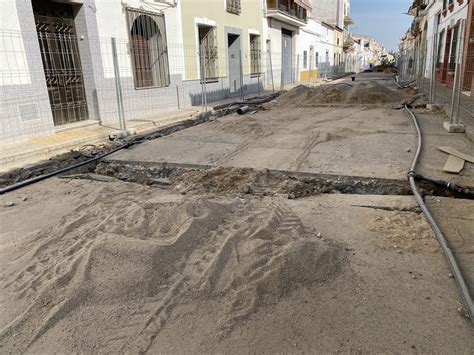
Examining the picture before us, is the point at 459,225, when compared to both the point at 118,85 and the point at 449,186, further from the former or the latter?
the point at 118,85

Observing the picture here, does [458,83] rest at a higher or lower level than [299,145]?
higher

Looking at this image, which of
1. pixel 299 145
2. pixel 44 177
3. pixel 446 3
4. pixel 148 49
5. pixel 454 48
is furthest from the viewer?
pixel 446 3

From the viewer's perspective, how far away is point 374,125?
852cm

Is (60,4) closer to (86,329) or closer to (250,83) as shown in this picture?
(86,329)

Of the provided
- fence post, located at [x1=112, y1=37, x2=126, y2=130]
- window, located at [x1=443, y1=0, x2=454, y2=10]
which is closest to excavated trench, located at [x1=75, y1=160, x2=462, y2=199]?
fence post, located at [x1=112, y1=37, x2=126, y2=130]

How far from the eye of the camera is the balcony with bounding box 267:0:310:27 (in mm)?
20000

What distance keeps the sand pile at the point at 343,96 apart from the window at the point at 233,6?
4.58m

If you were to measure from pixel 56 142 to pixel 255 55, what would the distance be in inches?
539

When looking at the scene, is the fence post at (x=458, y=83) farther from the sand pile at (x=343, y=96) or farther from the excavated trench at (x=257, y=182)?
the sand pile at (x=343, y=96)

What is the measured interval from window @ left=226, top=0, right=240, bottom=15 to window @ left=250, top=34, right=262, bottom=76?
2362 millimetres

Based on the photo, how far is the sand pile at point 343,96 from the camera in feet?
42.2

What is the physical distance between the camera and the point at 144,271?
8.84ft

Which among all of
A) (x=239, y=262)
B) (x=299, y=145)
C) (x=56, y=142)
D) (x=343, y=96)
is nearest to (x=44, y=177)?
(x=56, y=142)

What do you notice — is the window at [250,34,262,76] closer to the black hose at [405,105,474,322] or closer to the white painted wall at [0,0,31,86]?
the white painted wall at [0,0,31,86]
